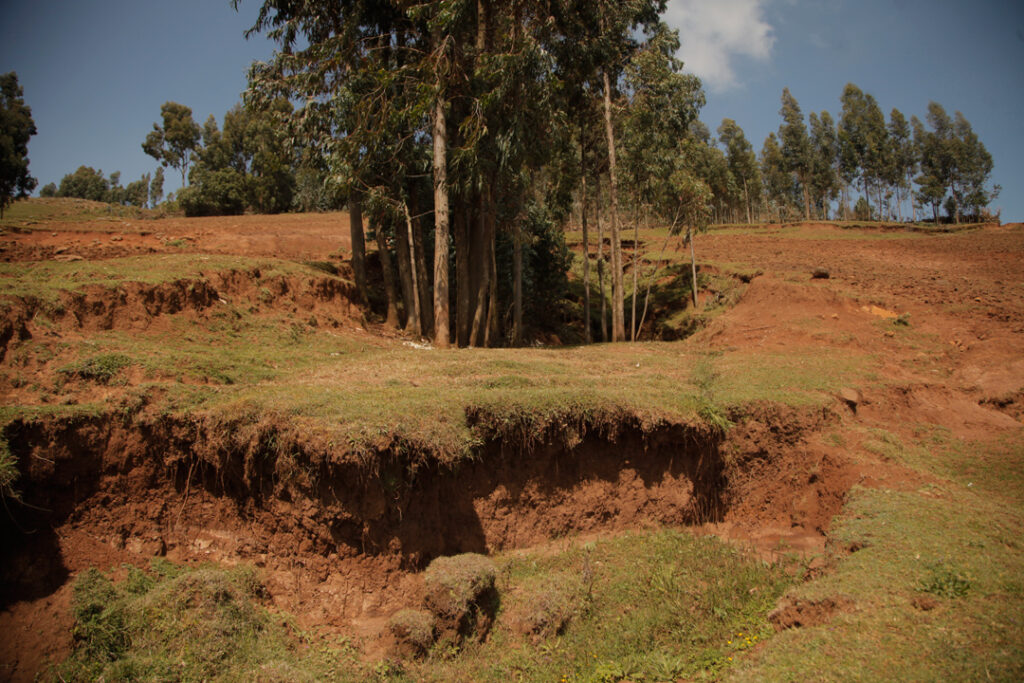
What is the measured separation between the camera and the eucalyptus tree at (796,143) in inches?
2282

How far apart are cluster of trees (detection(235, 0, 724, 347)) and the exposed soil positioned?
3389 millimetres

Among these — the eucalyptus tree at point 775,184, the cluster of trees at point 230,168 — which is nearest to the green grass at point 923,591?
the cluster of trees at point 230,168

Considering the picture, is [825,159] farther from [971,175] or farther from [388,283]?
[388,283]

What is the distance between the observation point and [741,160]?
50.5 metres

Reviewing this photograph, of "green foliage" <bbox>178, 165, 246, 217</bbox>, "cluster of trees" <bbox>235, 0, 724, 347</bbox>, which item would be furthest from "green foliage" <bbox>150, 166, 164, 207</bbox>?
"cluster of trees" <bbox>235, 0, 724, 347</bbox>

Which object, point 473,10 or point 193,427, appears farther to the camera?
point 473,10

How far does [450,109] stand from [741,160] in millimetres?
38475

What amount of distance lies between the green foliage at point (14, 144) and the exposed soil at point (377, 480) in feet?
13.9

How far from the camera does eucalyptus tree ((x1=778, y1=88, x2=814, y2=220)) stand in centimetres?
5797

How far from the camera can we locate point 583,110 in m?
23.8

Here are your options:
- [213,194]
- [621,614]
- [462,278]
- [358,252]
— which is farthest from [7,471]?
[213,194]

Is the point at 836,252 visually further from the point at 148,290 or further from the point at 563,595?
the point at 148,290

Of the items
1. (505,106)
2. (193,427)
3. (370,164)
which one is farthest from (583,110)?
(193,427)

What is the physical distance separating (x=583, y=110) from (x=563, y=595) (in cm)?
1950
